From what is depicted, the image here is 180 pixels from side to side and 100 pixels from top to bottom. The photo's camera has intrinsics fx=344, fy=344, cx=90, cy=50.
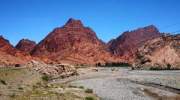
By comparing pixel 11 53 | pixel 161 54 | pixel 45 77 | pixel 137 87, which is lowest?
pixel 137 87

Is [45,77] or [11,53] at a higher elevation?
[11,53]

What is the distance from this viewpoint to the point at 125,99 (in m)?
26.9

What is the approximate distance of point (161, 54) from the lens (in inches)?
3433

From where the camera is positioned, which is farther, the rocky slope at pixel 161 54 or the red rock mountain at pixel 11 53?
the red rock mountain at pixel 11 53

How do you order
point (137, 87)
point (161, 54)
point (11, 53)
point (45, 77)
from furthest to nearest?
1. point (11, 53)
2. point (161, 54)
3. point (45, 77)
4. point (137, 87)

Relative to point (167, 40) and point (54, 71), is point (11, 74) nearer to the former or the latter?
point (54, 71)

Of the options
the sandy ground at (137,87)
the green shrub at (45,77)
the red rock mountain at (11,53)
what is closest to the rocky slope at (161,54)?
the sandy ground at (137,87)

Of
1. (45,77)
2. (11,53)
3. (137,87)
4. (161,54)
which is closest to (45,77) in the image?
(45,77)

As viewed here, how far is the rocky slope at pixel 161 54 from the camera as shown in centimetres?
8162

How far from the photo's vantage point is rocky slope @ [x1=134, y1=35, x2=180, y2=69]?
81625 mm

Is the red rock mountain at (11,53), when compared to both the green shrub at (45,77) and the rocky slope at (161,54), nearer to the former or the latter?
the rocky slope at (161,54)

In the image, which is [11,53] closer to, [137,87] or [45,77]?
[45,77]

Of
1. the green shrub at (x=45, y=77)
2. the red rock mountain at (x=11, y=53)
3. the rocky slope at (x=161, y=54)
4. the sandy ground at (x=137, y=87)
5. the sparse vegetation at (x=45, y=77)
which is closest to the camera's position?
the sandy ground at (x=137, y=87)

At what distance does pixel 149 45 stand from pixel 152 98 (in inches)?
2829
